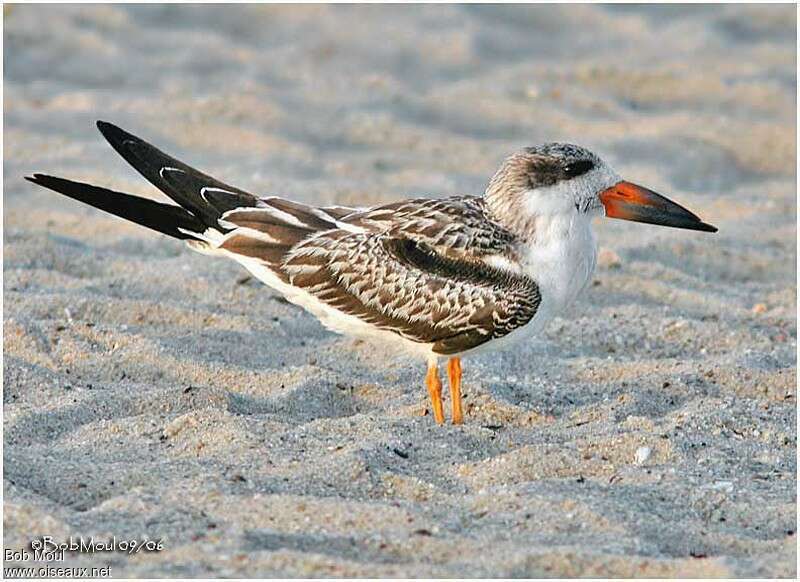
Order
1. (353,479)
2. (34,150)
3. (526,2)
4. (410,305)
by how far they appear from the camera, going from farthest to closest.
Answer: (526,2) < (34,150) < (410,305) < (353,479)

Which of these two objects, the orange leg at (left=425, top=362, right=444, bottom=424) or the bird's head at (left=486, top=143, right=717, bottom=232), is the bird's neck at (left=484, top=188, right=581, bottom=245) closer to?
the bird's head at (left=486, top=143, right=717, bottom=232)

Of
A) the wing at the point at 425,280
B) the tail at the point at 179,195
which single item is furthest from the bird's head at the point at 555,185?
the tail at the point at 179,195

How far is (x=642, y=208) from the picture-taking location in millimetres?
5504

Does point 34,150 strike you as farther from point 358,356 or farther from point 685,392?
point 685,392

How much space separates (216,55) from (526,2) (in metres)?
3.12

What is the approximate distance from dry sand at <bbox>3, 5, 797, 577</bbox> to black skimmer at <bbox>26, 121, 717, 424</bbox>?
376 mm

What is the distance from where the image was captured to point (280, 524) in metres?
4.08

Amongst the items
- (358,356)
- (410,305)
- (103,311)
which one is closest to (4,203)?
(103,311)

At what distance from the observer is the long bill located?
18.0 feet

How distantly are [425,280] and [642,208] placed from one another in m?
0.96

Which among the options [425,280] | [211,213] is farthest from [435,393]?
[211,213]

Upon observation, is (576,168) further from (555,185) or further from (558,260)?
(558,260)

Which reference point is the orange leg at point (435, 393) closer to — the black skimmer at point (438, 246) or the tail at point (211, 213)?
the black skimmer at point (438, 246)

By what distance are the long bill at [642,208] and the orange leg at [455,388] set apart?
87 centimetres
